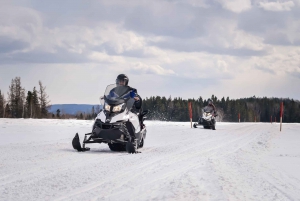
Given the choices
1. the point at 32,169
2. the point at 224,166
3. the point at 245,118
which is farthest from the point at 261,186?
the point at 245,118

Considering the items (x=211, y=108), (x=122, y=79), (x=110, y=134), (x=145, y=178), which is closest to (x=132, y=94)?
(x=122, y=79)

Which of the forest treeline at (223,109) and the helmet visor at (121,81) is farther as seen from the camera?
the forest treeline at (223,109)

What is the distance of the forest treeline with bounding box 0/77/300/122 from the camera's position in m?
96.5

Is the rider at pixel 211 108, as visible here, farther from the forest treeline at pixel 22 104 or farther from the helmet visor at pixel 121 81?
the forest treeline at pixel 22 104

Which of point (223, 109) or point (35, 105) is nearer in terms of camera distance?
point (35, 105)

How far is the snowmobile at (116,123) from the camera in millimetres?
10531

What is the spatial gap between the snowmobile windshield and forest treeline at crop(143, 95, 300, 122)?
345 feet

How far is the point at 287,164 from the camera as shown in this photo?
331 inches

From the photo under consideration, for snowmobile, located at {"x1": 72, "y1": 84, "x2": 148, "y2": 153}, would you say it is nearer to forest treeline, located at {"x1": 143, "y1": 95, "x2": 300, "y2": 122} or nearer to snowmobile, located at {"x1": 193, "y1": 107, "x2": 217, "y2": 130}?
snowmobile, located at {"x1": 193, "y1": 107, "x2": 217, "y2": 130}

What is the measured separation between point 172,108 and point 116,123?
410ft

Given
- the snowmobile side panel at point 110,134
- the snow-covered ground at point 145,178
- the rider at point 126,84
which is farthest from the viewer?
the rider at point 126,84

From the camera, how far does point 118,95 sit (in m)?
11.1

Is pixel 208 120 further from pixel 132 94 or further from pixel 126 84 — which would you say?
pixel 132 94

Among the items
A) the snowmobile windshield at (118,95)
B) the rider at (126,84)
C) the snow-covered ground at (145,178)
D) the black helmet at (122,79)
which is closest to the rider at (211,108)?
the rider at (126,84)
